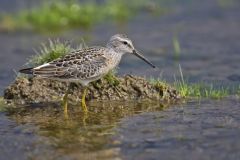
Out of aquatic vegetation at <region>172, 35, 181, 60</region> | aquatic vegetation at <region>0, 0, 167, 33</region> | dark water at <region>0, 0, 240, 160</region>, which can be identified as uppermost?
aquatic vegetation at <region>0, 0, 167, 33</region>

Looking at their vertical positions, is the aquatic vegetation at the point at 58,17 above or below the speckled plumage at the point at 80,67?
above

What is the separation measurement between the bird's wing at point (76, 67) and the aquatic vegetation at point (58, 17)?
7991 millimetres

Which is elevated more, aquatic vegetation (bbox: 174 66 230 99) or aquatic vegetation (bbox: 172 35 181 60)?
aquatic vegetation (bbox: 172 35 181 60)

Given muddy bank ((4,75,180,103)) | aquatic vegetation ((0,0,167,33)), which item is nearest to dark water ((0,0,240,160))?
muddy bank ((4,75,180,103))

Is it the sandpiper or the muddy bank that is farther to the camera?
the muddy bank

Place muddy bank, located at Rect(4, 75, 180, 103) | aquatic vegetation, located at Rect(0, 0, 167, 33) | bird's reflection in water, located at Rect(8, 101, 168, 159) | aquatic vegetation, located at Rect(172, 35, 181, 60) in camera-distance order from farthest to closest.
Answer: aquatic vegetation, located at Rect(0, 0, 167, 33) → aquatic vegetation, located at Rect(172, 35, 181, 60) → muddy bank, located at Rect(4, 75, 180, 103) → bird's reflection in water, located at Rect(8, 101, 168, 159)

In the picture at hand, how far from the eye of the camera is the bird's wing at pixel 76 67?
487 inches

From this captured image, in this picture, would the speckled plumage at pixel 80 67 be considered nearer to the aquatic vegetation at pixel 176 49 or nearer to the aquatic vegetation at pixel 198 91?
the aquatic vegetation at pixel 198 91

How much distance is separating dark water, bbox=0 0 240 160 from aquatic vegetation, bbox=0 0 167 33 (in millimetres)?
1744

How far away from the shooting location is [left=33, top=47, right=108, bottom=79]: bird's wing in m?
12.4

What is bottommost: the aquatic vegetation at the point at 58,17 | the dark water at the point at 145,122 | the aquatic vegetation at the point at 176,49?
the dark water at the point at 145,122

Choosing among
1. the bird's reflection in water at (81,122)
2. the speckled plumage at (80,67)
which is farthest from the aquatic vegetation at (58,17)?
the speckled plumage at (80,67)

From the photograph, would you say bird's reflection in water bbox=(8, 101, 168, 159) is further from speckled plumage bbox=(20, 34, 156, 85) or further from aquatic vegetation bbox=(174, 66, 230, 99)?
aquatic vegetation bbox=(174, 66, 230, 99)

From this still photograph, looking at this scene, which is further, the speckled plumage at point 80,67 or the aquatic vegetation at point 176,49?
the aquatic vegetation at point 176,49
